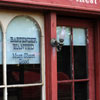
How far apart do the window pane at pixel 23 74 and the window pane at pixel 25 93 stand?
0.10 meters

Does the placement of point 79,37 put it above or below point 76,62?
above

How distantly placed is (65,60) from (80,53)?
33 centimetres

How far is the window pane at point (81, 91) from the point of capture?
4770 mm

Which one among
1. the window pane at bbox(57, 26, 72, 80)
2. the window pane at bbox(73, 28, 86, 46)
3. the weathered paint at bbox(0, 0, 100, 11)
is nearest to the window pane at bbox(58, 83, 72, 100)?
the window pane at bbox(57, 26, 72, 80)

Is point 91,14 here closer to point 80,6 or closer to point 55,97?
point 80,6

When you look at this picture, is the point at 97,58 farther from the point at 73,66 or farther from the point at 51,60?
the point at 51,60

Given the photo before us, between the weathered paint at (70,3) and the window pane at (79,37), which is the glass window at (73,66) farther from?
the weathered paint at (70,3)

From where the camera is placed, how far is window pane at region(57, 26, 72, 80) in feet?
15.1

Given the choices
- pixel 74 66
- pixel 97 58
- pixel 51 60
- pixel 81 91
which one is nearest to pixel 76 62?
pixel 74 66

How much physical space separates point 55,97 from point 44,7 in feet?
4.35

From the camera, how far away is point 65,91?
15.2 ft

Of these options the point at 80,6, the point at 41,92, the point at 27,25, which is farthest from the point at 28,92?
the point at 80,6

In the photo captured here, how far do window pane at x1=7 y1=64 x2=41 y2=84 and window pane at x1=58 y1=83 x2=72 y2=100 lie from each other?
45 cm

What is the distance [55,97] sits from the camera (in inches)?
169
